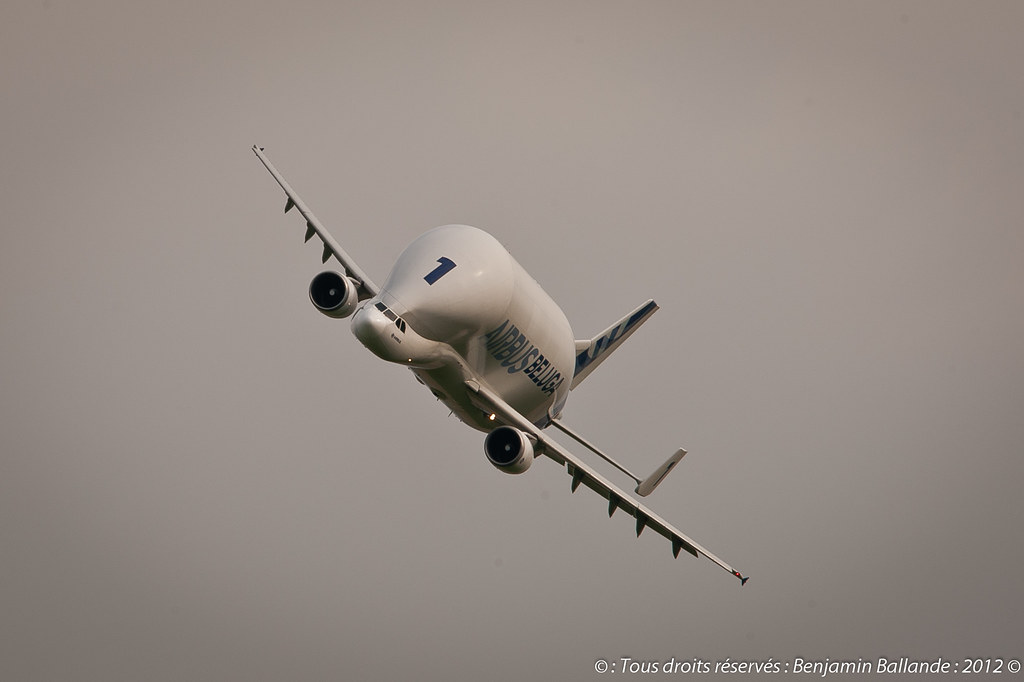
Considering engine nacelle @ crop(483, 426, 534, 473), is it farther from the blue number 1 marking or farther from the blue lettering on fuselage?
the blue number 1 marking

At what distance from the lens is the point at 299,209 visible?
5431 centimetres

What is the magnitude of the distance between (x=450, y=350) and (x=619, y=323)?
47.9ft

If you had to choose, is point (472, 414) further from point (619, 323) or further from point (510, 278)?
point (619, 323)

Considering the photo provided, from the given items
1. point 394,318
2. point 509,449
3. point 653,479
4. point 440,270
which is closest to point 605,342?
point 653,479

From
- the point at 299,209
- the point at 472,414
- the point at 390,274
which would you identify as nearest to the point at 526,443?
the point at 472,414

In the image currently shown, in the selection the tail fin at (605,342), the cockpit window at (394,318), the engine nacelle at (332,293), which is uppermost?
the engine nacelle at (332,293)

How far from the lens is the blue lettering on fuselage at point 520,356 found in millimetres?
48656

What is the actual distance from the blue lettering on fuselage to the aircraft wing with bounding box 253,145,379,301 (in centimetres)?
528

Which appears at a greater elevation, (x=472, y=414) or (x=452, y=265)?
(x=452, y=265)

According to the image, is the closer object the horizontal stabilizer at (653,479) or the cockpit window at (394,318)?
the cockpit window at (394,318)

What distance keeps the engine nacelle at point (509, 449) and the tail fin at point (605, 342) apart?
346 inches

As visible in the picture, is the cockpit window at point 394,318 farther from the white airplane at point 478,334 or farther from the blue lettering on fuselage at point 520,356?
the blue lettering on fuselage at point 520,356

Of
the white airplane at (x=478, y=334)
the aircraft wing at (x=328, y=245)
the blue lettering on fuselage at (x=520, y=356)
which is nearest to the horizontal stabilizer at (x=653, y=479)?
the white airplane at (x=478, y=334)

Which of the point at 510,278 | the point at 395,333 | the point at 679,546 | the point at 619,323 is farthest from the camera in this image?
the point at 619,323
